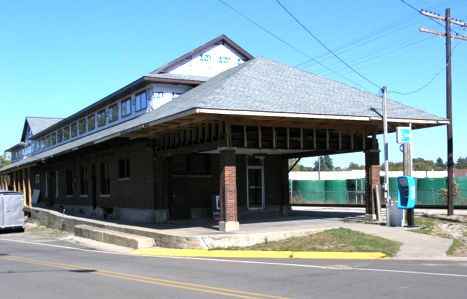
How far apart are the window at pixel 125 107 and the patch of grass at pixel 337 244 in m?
15.8

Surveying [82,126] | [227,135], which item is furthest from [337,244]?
[82,126]

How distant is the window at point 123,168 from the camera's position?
27.7 meters

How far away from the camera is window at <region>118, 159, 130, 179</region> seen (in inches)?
1092

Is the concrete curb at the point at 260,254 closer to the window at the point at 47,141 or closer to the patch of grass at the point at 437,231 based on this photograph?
the patch of grass at the point at 437,231

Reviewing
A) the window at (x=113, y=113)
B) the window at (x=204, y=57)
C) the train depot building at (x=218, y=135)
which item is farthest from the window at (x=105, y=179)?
the window at (x=204, y=57)

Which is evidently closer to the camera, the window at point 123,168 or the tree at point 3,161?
the window at point 123,168

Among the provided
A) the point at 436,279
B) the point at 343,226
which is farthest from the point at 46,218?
the point at 436,279

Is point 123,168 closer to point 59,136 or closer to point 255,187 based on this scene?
point 255,187

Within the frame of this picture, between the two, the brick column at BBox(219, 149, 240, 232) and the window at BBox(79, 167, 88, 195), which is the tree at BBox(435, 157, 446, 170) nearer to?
the window at BBox(79, 167, 88, 195)

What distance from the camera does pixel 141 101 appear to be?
93.9ft

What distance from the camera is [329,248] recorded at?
15797 millimetres

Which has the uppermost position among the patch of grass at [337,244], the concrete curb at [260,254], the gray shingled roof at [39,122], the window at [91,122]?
the gray shingled roof at [39,122]

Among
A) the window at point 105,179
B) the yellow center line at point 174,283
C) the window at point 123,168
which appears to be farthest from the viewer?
the window at point 105,179

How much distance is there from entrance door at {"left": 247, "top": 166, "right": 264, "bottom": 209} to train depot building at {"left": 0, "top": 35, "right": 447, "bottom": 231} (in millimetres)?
49
